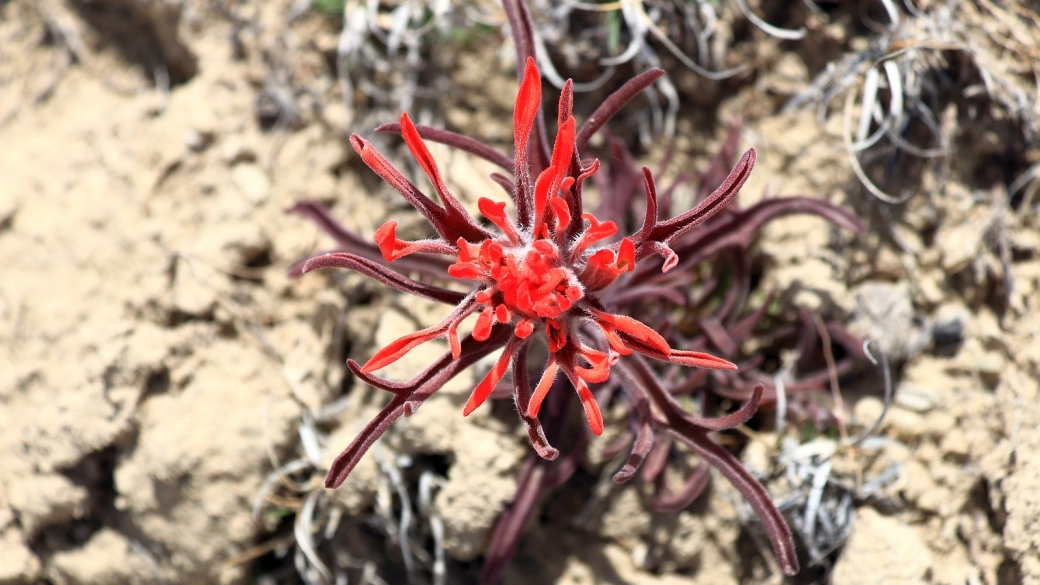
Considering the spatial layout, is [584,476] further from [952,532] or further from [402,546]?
[952,532]

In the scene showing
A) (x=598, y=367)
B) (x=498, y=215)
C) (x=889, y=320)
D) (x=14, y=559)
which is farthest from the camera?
(x=14, y=559)

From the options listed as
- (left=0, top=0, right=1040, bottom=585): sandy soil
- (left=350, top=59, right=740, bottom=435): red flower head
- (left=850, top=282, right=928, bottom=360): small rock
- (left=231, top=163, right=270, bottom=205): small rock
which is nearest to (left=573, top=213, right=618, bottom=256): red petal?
(left=350, top=59, right=740, bottom=435): red flower head

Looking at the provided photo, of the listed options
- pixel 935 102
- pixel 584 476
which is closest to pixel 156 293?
pixel 584 476

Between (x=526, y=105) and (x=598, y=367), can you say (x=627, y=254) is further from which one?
(x=526, y=105)

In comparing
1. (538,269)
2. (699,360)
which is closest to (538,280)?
(538,269)

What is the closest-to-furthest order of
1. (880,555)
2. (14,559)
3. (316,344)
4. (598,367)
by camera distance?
1. (598,367)
2. (880,555)
3. (316,344)
4. (14,559)
